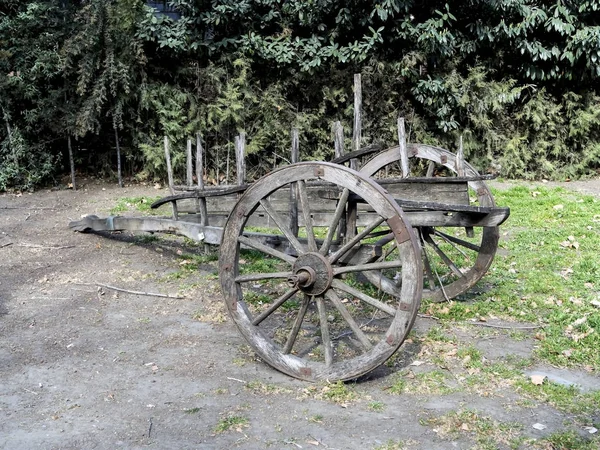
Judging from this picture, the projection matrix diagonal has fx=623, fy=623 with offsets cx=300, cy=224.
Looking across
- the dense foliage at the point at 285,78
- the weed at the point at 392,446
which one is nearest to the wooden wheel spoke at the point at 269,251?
the weed at the point at 392,446

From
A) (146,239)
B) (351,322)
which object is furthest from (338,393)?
(146,239)

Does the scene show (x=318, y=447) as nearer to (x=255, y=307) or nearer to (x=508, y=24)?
(x=255, y=307)

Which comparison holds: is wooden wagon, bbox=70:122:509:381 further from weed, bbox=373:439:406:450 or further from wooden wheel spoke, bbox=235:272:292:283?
weed, bbox=373:439:406:450

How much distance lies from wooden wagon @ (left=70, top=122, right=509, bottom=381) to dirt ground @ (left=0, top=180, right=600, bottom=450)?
1.00 feet

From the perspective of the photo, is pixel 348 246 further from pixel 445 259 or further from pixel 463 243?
pixel 463 243

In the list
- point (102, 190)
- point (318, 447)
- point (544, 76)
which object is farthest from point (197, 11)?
point (318, 447)

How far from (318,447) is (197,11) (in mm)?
8769

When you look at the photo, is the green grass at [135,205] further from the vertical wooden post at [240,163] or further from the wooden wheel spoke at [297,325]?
the wooden wheel spoke at [297,325]

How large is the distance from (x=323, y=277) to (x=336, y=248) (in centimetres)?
71

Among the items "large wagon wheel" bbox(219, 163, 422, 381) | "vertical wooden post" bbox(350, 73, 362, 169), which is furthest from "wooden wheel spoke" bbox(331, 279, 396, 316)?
"vertical wooden post" bbox(350, 73, 362, 169)

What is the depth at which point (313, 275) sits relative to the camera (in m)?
4.12

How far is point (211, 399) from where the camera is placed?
3.98 m

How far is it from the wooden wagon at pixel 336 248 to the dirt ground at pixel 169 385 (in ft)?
1.00

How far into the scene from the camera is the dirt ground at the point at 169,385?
3553mm
